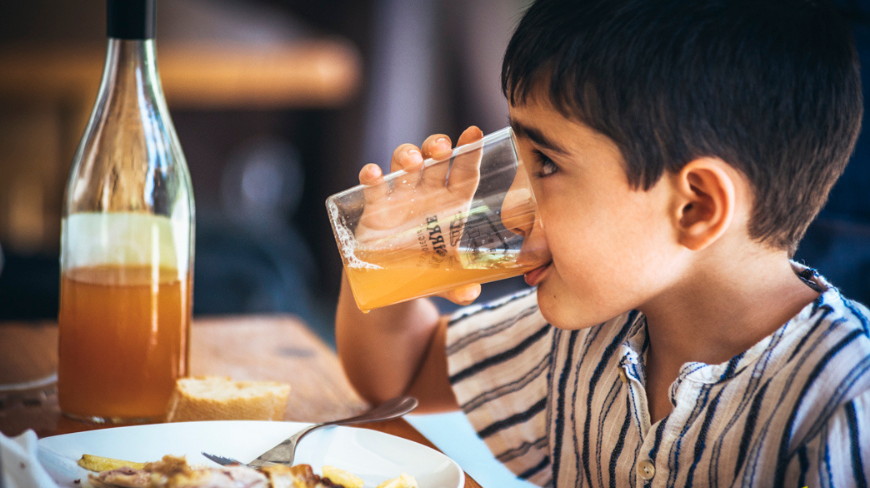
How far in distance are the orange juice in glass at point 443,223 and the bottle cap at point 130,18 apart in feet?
0.82

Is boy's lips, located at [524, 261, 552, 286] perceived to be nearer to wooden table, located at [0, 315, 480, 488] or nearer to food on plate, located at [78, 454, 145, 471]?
wooden table, located at [0, 315, 480, 488]

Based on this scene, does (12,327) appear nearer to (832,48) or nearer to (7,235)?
(832,48)

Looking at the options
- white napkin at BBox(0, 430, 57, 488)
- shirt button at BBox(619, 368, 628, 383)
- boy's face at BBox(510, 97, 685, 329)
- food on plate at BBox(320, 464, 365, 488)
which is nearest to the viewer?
white napkin at BBox(0, 430, 57, 488)

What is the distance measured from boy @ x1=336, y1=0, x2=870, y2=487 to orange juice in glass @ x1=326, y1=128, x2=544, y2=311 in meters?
0.03

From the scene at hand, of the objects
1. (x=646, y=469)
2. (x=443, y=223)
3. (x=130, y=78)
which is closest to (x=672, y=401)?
(x=646, y=469)

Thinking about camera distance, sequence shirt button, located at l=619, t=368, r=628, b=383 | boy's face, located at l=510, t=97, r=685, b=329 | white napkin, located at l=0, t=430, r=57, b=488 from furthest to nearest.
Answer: shirt button, located at l=619, t=368, r=628, b=383, boy's face, located at l=510, t=97, r=685, b=329, white napkin, located at l=0, t=430, r=57, b=488

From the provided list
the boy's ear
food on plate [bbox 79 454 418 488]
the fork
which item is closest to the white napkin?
food on plate [bbox 79 454 418 488]

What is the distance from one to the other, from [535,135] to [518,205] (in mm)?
77

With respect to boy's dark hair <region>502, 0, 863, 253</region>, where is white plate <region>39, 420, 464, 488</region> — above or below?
below

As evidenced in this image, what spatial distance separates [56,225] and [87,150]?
397cm

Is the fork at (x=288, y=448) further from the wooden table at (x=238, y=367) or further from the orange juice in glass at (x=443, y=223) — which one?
the orange juice in glass at (x=443, y=223)

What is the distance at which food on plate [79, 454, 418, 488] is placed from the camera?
25.5 inches

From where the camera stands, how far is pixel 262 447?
31.5 inches

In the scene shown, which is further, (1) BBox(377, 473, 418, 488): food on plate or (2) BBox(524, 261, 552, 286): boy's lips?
(2) BBox(524, 261, 552, 286): boy's lips
